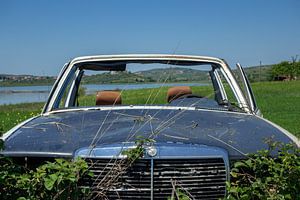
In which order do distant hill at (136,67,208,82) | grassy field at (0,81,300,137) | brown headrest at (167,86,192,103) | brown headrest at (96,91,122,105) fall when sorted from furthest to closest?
brown headrest at (167,86,192,103) → brown headrest at (96,91,122,105) → grassy field at (0,81,300,137) → distant hill at (136,67,208,82)

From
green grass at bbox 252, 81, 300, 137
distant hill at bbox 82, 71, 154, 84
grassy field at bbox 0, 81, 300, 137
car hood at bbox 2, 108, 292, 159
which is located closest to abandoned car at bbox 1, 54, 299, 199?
car hood at bbox 2, 108, 292, 159

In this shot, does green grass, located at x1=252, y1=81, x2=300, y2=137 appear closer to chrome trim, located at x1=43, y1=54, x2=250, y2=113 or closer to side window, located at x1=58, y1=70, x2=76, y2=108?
chrome trim, located at x1=43, y1=54, x2=250, y2=113

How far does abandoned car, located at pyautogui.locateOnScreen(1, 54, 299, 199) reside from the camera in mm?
2373

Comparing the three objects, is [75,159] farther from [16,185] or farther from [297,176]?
[297,176]

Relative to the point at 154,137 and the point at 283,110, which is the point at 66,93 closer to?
the point at 154,137

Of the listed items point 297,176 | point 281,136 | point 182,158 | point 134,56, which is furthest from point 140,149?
point 134,56

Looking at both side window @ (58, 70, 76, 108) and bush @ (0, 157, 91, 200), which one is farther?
side window @ (58, 70, 76, 108)

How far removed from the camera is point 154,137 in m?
2.55

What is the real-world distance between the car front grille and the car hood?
0.44 feet

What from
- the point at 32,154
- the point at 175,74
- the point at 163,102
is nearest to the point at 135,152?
the point at 32,154

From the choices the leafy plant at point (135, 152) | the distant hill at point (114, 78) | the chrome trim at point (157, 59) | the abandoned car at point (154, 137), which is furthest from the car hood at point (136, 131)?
the distant hill at point (114, 78)

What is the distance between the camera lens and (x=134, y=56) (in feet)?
14.5

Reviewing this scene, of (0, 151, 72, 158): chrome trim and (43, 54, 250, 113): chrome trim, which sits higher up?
(43, 54, 250, 113): chrome trim

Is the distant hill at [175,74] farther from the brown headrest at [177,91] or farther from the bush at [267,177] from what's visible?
the bush at [267,177]
